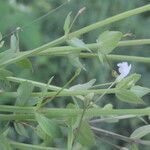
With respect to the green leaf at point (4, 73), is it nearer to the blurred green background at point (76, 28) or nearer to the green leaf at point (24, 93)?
the green leaf at point (24, 93)

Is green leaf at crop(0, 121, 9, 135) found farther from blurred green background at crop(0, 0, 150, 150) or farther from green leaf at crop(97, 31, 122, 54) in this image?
blurred green background at crop(0, 0, 150, 150)

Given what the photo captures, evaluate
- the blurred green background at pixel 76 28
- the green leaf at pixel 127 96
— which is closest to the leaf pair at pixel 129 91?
the green leaf at pixel 127 96

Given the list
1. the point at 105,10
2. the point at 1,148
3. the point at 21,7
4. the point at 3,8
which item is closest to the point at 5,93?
the point at 1,148

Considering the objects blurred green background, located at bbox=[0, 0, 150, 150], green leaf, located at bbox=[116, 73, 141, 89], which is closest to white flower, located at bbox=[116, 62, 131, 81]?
green leaf, located at bbox=[116, 73, 141, 89]

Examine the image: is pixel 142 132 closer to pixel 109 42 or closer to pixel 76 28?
pixel 109 42

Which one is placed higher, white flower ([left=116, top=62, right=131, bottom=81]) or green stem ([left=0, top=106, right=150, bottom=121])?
white flower ([left=116, top=62, right=131, bottom=81])

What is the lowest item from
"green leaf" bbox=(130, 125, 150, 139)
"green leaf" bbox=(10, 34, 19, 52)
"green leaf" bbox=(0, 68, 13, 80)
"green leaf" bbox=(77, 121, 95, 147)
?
"green leaf" bbox=(77, 121, 95, 147)
